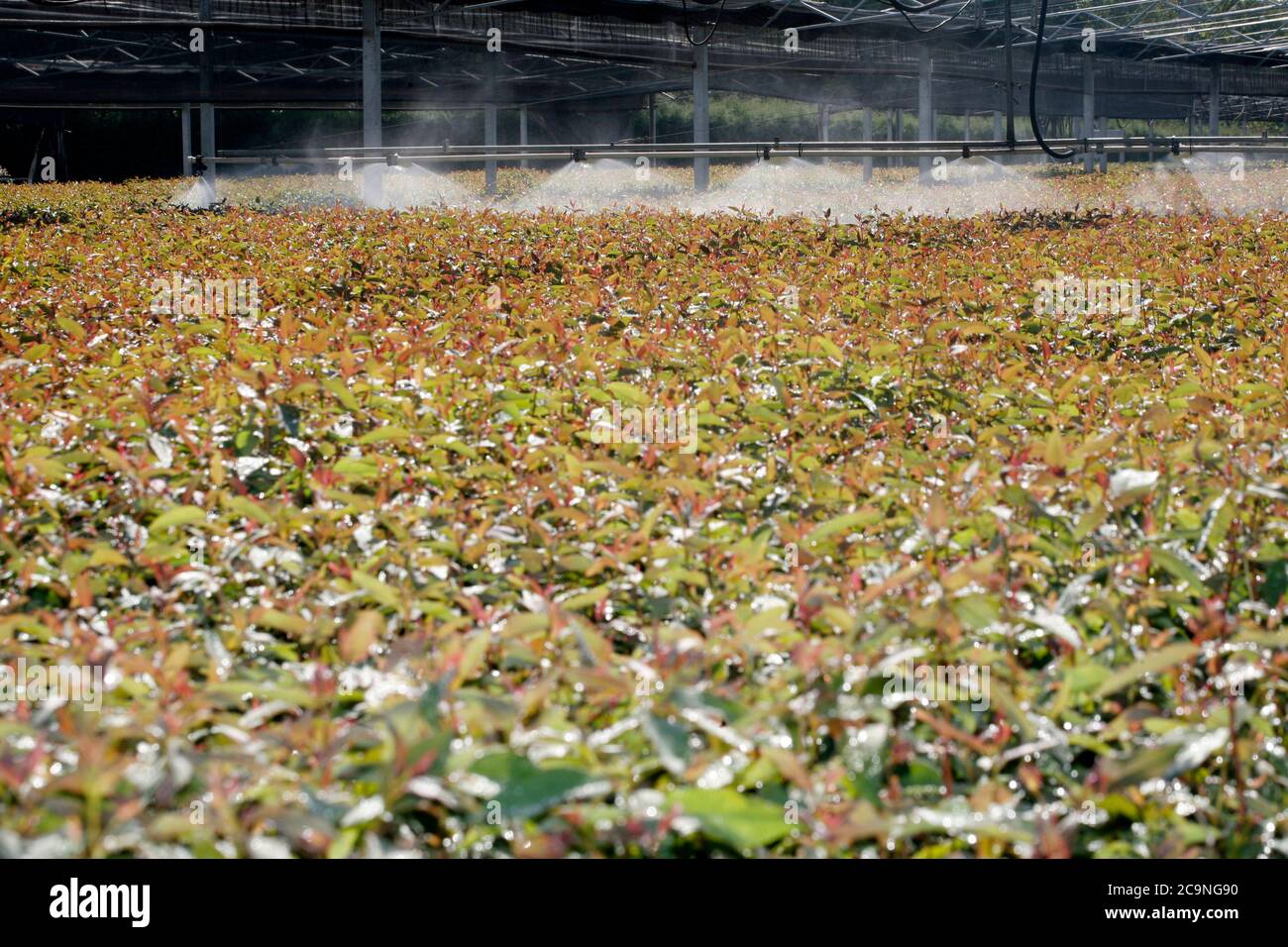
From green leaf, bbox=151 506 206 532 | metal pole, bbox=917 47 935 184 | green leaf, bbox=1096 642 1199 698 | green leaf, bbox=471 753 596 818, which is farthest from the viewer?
metal pole, bbox=917 47 935 184

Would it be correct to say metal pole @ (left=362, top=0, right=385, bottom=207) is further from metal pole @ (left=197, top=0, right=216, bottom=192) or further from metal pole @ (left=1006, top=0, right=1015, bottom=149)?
metal pole @ (left=1006, top=0, right=1015, bottom=149)

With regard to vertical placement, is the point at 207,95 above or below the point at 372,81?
above

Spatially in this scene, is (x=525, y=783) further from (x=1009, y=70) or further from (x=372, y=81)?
(x=372, y=81)

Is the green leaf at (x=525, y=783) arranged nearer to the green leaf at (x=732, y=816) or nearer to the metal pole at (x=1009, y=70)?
the green leaf at (x=732, y=816)

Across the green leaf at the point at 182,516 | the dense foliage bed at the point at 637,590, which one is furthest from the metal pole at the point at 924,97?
the green leaf at the point at 182,516

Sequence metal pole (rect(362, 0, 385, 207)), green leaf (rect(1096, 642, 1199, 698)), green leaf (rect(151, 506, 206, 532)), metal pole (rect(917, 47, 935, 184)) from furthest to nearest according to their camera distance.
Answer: metal pole (rect(917, 47, 935, 184)) < metal pole (rect(362, 0, 385, 207)) < green leaf (rect(151, 506, 206, 532)) < green leaf (rect(1096, 642, 1199, 698))

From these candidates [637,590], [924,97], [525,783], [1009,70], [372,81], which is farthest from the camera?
[924,97]

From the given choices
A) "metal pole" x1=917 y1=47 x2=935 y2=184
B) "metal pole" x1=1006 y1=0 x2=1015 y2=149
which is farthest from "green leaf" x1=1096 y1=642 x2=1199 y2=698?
"metal pole" x1=917 y1=47 x2=935 y2=184

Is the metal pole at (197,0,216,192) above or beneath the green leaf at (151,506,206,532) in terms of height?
above

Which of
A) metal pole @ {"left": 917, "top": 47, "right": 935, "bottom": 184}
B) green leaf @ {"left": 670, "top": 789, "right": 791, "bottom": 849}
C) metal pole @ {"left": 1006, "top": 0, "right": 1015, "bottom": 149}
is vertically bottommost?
green leaf @ {"left": 670, "top": 789, "right": 791, "bottom": 849}

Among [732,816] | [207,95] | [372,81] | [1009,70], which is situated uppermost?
[207,95]

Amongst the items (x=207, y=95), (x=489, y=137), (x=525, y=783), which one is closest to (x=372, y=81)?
(x=207, y=95)

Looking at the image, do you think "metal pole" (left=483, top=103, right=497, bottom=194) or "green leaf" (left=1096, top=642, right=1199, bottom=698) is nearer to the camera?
"green leaf" (left=1096, top=642, right=1199, bottom=698)
